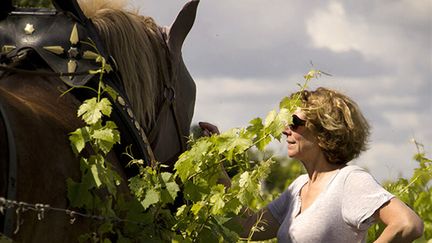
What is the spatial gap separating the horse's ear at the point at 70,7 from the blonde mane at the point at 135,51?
255 millimetres

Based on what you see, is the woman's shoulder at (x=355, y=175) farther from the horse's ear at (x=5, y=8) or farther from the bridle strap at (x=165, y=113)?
the horse's ear at (x=5, y=8)

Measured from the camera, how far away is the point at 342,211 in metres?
4.37

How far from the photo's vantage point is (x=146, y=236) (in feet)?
11.9

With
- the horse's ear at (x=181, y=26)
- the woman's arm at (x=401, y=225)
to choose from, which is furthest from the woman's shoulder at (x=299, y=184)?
the horse's ear at (x=181, y=26)

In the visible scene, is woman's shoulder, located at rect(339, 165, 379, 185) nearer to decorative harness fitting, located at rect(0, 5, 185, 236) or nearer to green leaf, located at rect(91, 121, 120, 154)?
decorative harness fitting, located at rect(0, 5, 185, 236)

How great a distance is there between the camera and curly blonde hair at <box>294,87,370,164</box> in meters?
4.56

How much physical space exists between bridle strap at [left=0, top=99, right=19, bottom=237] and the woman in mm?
1633

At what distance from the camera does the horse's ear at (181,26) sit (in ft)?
16.0

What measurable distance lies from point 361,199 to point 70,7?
1.50m

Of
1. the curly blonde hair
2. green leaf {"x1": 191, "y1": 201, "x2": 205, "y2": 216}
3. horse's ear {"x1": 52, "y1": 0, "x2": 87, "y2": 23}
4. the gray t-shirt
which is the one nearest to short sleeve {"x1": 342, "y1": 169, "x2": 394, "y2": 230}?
the gray t-shirt

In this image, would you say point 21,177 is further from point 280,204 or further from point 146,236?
point 280,204

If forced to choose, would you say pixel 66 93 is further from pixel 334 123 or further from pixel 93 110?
pixel 334 123

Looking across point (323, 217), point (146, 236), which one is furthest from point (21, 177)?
point (323, 217)

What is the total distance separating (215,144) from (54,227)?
0.97 m
